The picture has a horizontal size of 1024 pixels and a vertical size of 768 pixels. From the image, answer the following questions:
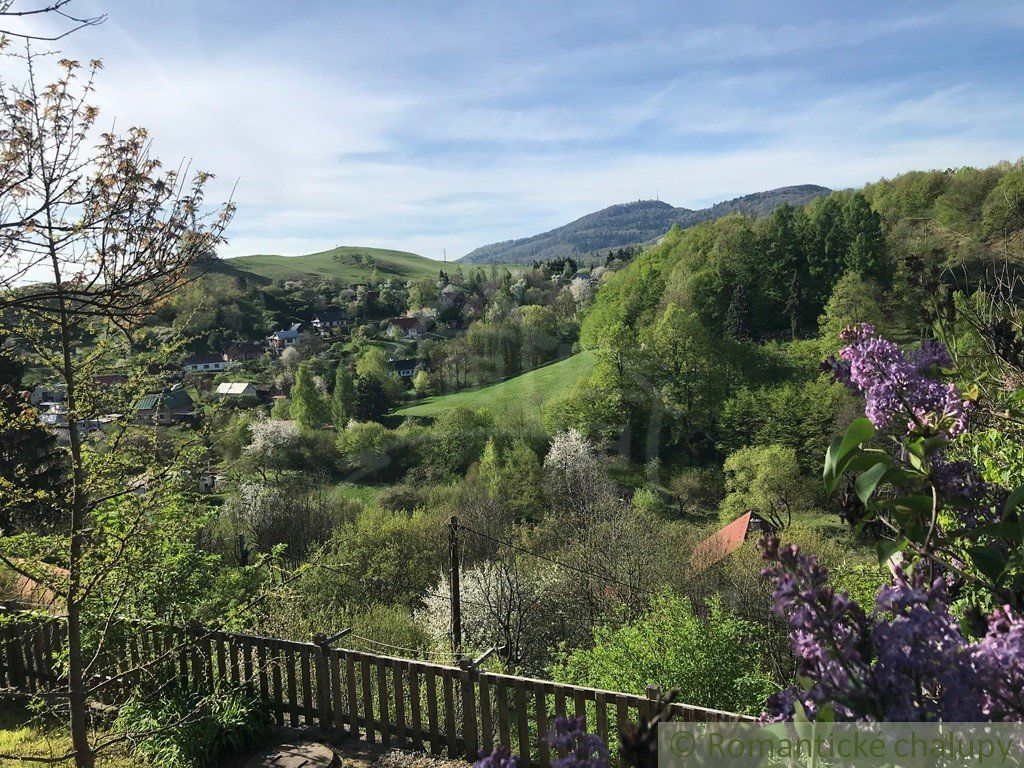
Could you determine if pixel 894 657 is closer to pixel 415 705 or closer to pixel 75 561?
pixel 75 561

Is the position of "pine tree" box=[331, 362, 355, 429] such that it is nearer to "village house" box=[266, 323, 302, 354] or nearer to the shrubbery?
"village house" box=[266, 323, 302, 354]

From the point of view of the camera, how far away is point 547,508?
138ft

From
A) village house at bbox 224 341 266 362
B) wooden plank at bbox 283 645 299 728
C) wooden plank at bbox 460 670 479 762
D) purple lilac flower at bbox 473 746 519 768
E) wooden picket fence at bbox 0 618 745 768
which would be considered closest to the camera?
purple lilac flower at bbox 473 746 519 768

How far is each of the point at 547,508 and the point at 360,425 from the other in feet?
68.0

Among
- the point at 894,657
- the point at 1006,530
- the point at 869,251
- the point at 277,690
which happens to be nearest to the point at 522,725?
the point at 277,690

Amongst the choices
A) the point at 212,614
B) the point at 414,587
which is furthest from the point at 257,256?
the point at 212,614

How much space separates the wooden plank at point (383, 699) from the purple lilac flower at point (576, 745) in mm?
5157

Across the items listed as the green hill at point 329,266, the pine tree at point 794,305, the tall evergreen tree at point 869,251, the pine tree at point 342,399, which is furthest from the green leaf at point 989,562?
the green hill at point 329,266

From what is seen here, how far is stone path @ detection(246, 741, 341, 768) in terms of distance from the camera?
5418mm

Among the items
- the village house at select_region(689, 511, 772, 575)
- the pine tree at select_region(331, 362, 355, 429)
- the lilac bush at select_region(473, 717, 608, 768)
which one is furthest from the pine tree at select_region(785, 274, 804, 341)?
the lilac bush at select_region(473, 717, 608, 768)

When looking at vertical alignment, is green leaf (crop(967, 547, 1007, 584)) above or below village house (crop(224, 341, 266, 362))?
above

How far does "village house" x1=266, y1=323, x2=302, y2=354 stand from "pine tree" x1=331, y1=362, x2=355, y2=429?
3389cm

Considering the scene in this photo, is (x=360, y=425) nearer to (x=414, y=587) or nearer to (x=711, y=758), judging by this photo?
(x=414, y=587)

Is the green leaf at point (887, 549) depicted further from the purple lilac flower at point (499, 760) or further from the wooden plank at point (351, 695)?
the wooden plank at point (351, 695)
